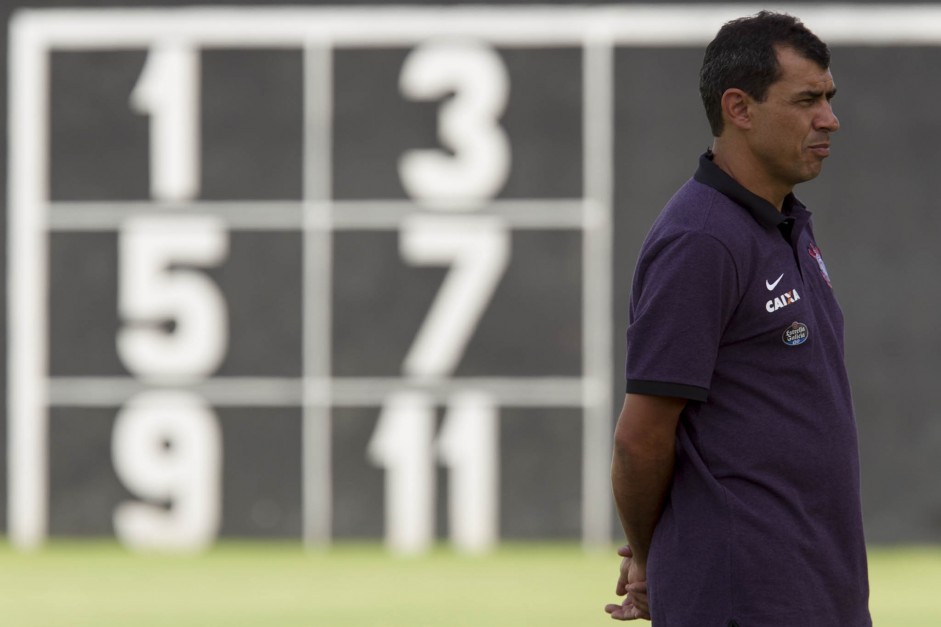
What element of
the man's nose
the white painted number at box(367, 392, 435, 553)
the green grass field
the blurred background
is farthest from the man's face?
the white painted number at box(367, 392, 435, 553)

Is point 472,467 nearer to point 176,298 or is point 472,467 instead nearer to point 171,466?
point 171,466

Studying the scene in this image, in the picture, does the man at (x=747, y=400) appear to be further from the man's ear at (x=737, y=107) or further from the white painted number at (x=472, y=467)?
the white painted number at (x=472, y=467)

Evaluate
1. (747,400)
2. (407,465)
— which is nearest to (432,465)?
(407,465)

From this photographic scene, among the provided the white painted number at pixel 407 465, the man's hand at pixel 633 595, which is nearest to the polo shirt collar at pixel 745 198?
the man's hand at pixel 633 595

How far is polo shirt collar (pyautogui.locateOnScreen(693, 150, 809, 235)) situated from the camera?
245cm

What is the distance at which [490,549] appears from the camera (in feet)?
26.8

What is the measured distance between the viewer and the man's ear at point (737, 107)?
8.21ft

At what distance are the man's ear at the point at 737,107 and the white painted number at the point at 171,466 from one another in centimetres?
597

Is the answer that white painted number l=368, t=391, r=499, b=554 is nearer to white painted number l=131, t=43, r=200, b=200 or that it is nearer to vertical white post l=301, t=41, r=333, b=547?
vertical white post l=301, t=41, r=333, b=547

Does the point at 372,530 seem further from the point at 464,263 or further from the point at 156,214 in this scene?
the point at 156,214

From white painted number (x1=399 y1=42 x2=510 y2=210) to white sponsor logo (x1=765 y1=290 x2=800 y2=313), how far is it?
576 centimetres

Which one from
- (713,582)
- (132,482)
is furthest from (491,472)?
(713,582)

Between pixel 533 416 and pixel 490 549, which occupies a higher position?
pixel 533 416

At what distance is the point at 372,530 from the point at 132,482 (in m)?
1.28
